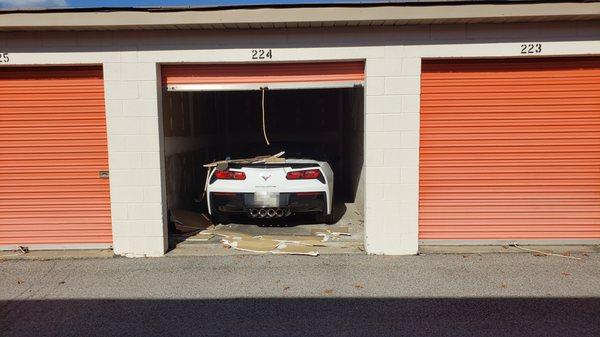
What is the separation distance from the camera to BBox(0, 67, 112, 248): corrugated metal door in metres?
5.59

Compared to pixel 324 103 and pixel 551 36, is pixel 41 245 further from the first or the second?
pixel 324 103

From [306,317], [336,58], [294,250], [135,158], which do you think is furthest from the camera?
[294,250]

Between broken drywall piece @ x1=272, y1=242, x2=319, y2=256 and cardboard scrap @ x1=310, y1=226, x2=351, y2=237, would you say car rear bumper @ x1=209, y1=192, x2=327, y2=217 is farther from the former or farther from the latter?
broken drywall piece @ x1=272, y1=242, x2=319, y2=256

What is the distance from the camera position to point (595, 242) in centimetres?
573

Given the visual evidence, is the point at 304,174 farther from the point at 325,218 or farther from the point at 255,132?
the point at 255,132

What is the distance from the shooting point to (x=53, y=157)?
5.71 m

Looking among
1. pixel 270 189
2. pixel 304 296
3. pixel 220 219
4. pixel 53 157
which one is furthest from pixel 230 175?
pixel 304 296

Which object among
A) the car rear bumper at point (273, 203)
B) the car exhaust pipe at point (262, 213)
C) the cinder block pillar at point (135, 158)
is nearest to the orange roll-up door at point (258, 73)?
the cinder block pillar at point (135, 158)

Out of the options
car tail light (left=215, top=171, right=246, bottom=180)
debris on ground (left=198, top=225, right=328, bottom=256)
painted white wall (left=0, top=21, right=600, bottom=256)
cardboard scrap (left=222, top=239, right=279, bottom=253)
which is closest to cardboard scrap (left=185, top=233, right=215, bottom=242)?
debris on ground (left=198, top=225, right=328, bottom=256)

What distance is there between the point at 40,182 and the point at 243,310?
3.58 m

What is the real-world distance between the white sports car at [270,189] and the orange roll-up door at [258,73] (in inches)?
57.9

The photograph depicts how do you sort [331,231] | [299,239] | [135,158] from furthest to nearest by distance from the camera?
[331,231]
[299,239]
[135,158]

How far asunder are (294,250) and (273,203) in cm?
98

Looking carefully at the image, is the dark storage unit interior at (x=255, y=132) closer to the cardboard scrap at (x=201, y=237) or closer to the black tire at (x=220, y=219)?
the black tire at (x=220, y=219)
